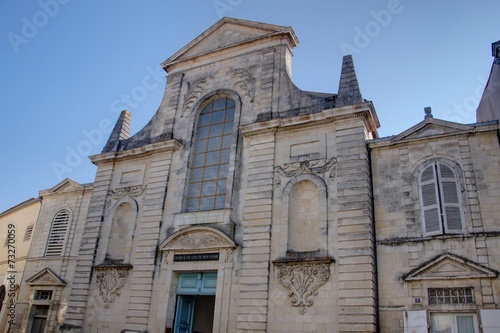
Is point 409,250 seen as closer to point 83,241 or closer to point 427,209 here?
point 427,209

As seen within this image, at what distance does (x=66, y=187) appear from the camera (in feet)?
61.9

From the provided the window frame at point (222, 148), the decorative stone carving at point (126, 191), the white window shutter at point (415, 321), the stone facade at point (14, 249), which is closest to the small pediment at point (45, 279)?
the stone facade at point (14, 249)

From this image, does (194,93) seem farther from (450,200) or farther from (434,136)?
(450,200)

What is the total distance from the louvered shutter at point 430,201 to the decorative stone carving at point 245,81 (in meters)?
6.51

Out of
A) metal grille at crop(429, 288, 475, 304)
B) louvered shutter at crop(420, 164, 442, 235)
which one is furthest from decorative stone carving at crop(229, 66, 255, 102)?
metal grille at crop(429, 288, 475, 304)

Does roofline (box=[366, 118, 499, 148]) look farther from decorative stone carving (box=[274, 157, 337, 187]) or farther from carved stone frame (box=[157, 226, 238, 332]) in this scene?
carved stone frame (box=[157, 226, 238, 332])

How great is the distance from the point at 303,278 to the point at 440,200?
4.14 m

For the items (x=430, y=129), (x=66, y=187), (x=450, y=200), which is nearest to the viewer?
(x=450, y=200)

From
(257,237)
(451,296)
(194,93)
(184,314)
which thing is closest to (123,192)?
(194,93)

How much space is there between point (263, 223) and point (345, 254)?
8.67 feet

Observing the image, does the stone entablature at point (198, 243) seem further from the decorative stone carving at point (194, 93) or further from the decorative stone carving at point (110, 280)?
the decorative stone carving at point (194, 93)

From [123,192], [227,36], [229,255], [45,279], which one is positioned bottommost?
[45,279]

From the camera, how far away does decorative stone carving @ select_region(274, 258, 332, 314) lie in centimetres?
1153

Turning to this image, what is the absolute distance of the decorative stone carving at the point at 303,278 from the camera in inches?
454
